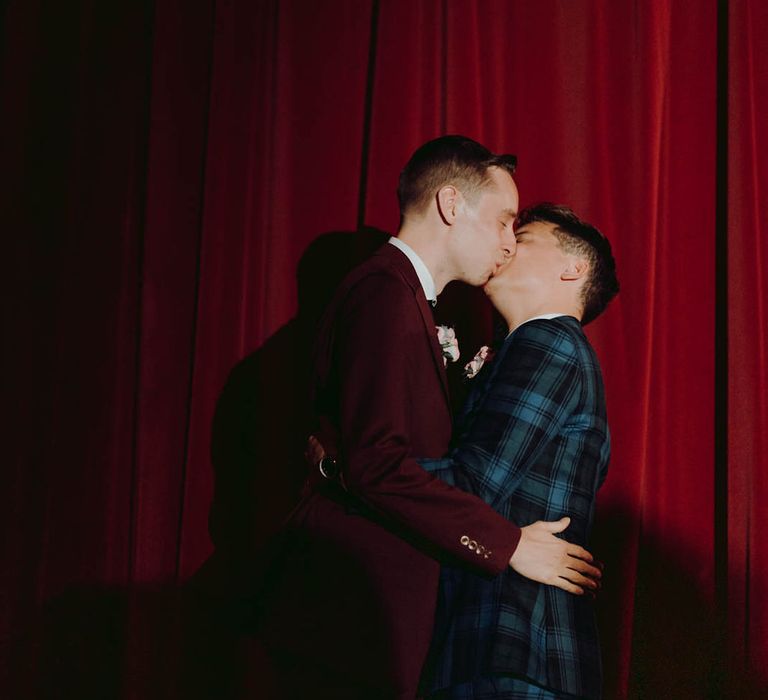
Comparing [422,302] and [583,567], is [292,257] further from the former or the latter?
[583,567]

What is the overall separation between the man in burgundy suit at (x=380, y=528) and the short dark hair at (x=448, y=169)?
0.65ft

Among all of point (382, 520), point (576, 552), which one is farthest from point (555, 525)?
point (382, 520)

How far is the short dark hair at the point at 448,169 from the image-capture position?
1.73m

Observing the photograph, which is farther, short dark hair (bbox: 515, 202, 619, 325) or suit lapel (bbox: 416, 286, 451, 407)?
short dark hair (bbox: 515, 202, 619, 325)

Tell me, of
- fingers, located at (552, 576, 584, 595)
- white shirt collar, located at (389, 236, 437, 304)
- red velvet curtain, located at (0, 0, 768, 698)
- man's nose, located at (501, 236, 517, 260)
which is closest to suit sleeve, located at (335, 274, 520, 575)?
fingers, located at (552, 576, 584, 595)

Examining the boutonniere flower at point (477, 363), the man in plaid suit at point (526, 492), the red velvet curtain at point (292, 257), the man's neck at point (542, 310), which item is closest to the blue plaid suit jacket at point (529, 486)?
the man in plaid suit at point (526, 492)

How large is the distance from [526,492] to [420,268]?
20.3 inches

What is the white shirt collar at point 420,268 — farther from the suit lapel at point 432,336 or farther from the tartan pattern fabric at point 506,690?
the tartan pattern fabric at point 506,690

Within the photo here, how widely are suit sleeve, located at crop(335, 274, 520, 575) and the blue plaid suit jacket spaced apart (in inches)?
3.3

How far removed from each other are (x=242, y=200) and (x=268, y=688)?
152 centimetres

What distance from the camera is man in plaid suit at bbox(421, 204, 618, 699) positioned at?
1.40m

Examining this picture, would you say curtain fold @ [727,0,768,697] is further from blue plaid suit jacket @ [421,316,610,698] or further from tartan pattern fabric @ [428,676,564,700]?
tartan pattern fabric @ [428,676,564,700]

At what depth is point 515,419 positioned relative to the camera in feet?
4.75

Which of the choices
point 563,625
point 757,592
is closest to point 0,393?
point 563,625
